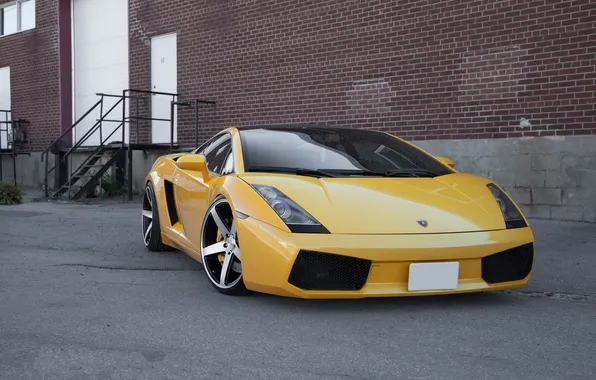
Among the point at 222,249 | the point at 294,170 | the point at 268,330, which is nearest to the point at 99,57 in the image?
the point at 294,170

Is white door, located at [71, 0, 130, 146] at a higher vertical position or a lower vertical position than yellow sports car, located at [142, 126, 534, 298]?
higher

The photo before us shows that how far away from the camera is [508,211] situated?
4016 mm

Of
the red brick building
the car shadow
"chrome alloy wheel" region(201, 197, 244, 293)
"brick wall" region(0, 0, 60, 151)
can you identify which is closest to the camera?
the car shadow

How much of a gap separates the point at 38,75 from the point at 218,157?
42.6ft

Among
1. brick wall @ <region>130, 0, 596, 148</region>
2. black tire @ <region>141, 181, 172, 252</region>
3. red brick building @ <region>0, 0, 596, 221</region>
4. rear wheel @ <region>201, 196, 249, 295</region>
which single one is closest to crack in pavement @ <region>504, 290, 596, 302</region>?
rear wheel @ <region>201, 196, 249, 295</region>

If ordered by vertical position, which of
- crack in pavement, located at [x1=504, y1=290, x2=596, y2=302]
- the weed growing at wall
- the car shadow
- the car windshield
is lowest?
the weed growing at wall

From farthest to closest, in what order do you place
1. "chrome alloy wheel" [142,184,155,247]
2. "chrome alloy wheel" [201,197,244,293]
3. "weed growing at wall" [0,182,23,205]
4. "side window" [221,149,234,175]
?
1. "weed growing at wall" [0,182,23,205]
2. "chrome alloy wheel" [142,184,155,247]
3. "side window" [221,149,234,175]
4. "chrome alloy wheel" [201,197,244,293]

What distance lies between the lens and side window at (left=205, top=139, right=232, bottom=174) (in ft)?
15.7

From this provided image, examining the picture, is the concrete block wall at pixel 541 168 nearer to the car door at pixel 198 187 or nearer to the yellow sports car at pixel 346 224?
the yellow sports car at pixel 346 224

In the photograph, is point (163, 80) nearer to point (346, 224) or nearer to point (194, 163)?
point (194, 163)

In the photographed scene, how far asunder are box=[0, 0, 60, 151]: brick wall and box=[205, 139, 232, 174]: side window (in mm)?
11890

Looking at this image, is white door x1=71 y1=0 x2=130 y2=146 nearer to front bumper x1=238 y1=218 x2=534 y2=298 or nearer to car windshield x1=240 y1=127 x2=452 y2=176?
car windshield x1=240 y1=127 x2=452 y2=176

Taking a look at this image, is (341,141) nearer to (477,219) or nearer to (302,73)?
(477,219)

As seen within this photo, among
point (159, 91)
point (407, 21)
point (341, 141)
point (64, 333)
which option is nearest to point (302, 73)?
point (407, 21)
